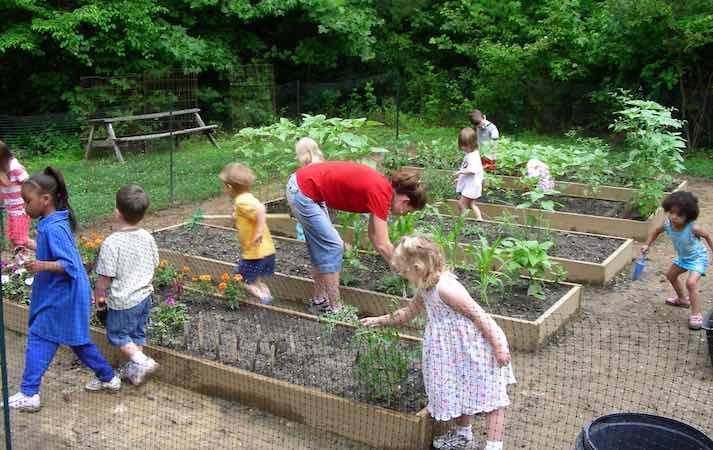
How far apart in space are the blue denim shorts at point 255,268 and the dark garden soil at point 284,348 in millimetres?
237

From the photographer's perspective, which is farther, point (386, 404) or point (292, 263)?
point (292, 263)

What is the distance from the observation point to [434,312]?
3533 millimetres

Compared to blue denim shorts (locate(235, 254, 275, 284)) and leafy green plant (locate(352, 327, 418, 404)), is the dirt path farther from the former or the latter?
blue denim shorts (locate(235, 254, 275, 284))

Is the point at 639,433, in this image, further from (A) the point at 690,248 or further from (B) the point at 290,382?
(A) the point at 690,248

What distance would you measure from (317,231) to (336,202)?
0.30m

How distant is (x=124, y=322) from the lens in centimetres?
434

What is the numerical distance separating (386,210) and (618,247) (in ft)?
10.4

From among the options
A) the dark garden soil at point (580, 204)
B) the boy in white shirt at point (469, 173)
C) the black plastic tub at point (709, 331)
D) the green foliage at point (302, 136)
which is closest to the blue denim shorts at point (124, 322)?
the green foliage at point (302, 136)

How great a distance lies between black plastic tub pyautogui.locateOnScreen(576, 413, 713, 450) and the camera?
3258 millimetres

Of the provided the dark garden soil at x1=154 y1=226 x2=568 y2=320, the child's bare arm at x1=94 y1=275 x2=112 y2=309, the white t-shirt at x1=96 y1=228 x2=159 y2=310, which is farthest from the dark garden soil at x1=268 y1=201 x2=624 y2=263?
the child's bare arm at x1=94 y1=275 x2=112 y2=309

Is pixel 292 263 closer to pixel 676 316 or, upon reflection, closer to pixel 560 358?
pixel 560 358

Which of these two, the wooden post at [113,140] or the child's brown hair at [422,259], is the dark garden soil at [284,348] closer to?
the child's brown hair at [422,259]

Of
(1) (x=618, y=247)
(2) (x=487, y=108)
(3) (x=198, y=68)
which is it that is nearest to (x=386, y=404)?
(1) (x=618, y=247)

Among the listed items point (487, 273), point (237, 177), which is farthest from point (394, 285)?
point (237, 177)
